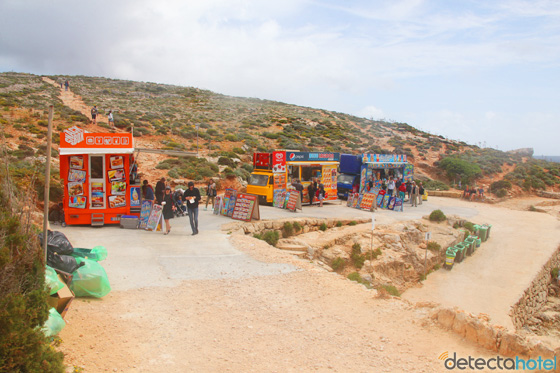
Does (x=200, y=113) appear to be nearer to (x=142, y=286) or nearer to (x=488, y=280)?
(x=488, y=280)

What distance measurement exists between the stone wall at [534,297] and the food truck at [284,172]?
37.1 feet

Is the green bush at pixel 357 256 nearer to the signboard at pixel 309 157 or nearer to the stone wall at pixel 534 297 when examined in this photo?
the stone wall at pixel 534 297

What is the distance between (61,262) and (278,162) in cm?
1469

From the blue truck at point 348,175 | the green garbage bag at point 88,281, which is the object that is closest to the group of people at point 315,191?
the blue truck at point 348,175

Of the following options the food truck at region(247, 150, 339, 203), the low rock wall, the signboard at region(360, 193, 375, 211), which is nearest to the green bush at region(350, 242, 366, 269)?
the food truck at region(247, 150, 339, 203)

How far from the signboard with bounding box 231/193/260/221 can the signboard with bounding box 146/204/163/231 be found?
3537 millimetres

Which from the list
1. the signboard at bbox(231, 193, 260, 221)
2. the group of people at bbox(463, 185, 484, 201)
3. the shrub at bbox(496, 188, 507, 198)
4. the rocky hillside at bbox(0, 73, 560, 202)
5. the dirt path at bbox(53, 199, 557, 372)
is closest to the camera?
the dirt path at bbox(53, 199, 557, 372)

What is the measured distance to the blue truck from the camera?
1037 inches

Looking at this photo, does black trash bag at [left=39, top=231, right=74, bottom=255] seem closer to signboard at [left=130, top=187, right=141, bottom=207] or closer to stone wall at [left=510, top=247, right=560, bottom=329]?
signboard at [left=130, top=187, right=141, bottom=207]

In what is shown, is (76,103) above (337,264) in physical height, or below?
above

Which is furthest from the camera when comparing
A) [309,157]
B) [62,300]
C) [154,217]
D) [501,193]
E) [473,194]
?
[501,193]

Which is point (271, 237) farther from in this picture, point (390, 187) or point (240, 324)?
point (390, 187)

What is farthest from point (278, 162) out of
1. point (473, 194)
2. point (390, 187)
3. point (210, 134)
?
point (210, 134)

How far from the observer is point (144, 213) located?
14.4m
